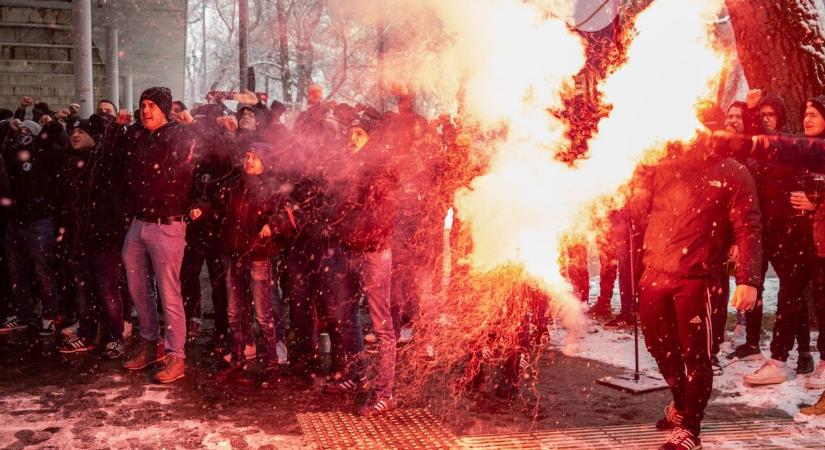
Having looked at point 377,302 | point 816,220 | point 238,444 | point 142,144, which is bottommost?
point 238,444

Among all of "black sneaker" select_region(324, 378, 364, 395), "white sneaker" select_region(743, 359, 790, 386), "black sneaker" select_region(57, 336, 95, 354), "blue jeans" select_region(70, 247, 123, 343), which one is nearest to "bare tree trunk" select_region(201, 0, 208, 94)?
"blue jeans" select_region(70, 247, 123, 343)

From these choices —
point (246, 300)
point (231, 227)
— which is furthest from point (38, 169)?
point (246, 300)

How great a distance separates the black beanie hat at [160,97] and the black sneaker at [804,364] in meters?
6.50

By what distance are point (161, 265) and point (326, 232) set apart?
1652 millimetres

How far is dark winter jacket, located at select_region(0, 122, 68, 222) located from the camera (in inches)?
331

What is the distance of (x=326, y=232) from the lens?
6477 millimetres

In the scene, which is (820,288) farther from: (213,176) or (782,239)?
(213,176)

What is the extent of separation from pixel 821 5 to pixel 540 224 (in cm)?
532

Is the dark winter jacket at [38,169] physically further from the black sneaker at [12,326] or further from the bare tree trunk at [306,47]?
the bare tree trunk at [306,47]

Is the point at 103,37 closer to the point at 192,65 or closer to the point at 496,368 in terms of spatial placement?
A: the point at 496,368

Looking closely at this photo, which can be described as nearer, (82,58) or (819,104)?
(819,104)

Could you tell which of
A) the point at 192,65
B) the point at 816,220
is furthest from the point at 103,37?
the point at 192,65

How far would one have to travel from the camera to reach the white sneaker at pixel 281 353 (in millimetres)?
7488

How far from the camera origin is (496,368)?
6.90 metres
